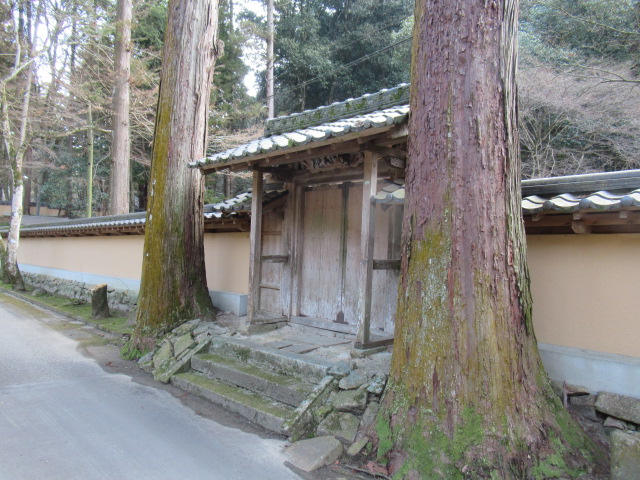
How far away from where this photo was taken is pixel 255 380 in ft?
16.8

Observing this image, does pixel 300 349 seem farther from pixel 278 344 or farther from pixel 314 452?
pixel 314 452

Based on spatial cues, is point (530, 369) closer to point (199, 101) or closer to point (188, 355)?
point (188, 355)

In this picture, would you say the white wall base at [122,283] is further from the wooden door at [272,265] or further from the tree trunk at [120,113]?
the tree trunk at [120,113]

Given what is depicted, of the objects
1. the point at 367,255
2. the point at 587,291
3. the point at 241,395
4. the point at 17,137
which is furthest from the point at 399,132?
the point at 17,137

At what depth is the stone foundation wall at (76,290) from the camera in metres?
11.2

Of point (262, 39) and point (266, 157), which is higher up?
point (262, 39)

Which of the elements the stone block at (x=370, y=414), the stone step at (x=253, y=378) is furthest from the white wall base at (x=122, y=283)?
the stone block at (x=370, y=414)

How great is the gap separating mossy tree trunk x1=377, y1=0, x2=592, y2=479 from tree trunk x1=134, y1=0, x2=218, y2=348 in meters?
4.58

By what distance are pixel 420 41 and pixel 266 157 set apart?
2.69 meters

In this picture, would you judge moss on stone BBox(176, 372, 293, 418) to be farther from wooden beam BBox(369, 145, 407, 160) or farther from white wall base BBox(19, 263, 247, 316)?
wooden beam BBox(369, 145, 407, 160)

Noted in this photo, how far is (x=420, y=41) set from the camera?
3.94 meters

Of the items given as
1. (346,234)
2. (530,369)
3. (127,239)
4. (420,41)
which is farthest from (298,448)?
(127,239)

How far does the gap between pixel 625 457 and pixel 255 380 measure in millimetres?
3660

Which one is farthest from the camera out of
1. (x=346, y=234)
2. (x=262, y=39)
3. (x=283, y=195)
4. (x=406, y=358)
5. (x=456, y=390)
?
(x=262, y=39)
